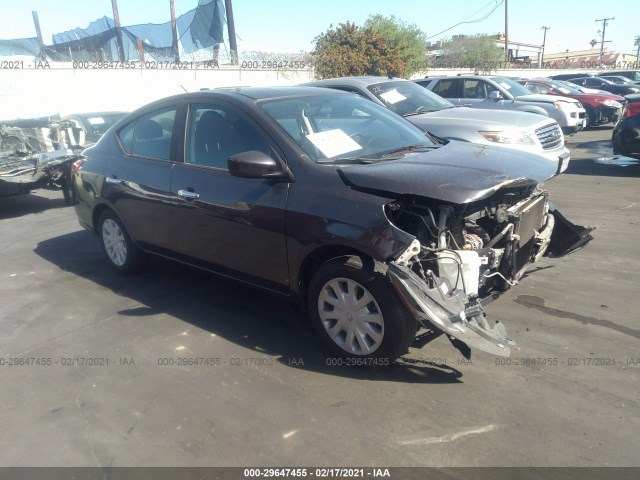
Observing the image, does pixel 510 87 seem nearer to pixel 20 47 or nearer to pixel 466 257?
pixel 466 257

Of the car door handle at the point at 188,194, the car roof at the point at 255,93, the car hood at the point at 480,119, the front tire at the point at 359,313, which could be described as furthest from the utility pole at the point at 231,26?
the front tire at the point at 359,313

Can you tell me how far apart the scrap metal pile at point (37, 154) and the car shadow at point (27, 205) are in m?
0.55

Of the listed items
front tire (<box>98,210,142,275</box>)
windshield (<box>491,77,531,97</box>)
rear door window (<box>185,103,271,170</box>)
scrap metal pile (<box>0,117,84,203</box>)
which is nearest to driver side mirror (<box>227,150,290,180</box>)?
rear door window (<box>185,103,271,170</box>)

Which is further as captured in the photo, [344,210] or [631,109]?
[631,109]

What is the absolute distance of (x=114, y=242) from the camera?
5.49 m

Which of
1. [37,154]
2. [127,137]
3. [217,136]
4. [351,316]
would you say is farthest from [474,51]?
[351,316]

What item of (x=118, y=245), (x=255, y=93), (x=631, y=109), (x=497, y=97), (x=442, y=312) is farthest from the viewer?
(x=497, y=97)

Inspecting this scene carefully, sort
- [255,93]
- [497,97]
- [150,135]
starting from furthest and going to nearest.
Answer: [497,97] → [150,135] → [255,93]

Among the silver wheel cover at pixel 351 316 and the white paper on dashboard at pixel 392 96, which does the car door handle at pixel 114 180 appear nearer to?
the silver wheel cover at pixel 351 316

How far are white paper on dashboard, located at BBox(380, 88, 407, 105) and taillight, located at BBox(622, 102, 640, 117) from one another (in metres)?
4.12

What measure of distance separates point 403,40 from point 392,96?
14.8 meters

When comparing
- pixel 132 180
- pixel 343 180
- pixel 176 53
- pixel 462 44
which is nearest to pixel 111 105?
pixel 176 53

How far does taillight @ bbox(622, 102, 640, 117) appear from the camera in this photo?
9172mm

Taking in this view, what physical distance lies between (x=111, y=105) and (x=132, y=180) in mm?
12687
